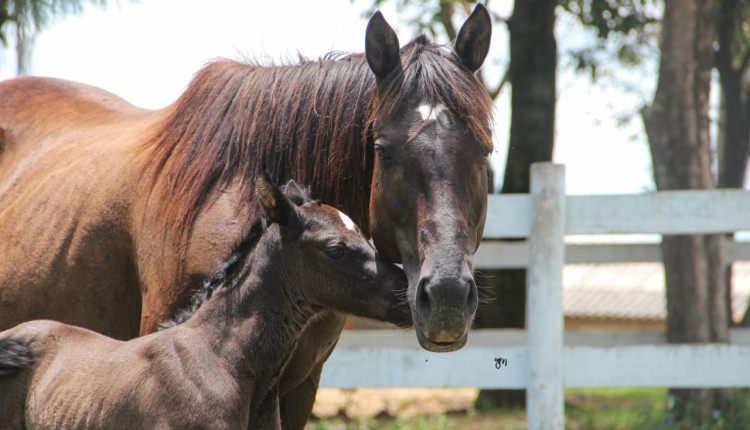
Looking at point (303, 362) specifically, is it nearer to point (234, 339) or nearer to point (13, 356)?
point (234, 339)

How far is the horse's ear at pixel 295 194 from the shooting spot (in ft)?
10.2

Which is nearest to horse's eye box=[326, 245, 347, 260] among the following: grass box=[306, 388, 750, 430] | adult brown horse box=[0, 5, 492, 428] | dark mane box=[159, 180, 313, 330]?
adult brown horse box=[0, 5, 492, 428]

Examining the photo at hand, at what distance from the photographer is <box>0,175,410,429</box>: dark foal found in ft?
9.32

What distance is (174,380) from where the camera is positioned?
2803 millimetres

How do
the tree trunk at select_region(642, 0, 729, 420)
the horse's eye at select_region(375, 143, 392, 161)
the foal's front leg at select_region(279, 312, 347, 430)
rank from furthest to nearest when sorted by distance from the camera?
the tree trunk at select_region(642, 0, 729, 420) < the foal's front leg at select_region(279, 312, 347, 430) < the horse's eye at select_region(375, 143, 392, 161)

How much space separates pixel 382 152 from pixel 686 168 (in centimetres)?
512

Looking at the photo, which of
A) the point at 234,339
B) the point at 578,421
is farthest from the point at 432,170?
the point at 578,421

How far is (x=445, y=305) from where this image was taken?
2.61 metres

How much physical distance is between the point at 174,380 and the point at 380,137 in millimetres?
1054

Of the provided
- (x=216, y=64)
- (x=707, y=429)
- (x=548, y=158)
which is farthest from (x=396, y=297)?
(x=548, y=158)

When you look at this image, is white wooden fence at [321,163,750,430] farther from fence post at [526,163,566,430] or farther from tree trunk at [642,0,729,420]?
tree trunk at [642,0,729,420]

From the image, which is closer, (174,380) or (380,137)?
(174,380)

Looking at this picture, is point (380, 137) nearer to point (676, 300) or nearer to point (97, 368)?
point (97, 368)

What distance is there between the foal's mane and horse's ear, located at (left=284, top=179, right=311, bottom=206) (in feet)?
0.56
